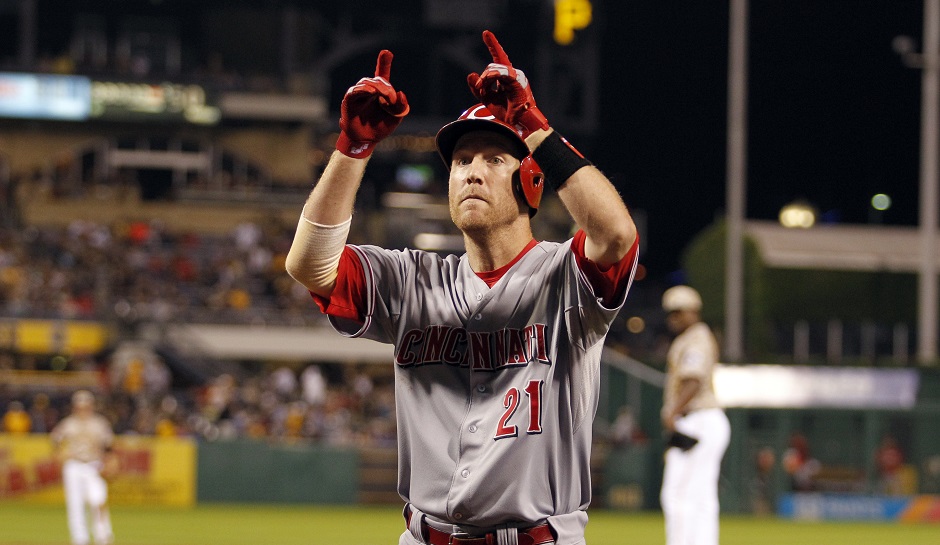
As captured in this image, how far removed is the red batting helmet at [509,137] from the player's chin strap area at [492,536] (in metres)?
0.91

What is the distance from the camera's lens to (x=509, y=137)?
393 cm

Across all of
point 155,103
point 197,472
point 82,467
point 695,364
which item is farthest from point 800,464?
point 155,103

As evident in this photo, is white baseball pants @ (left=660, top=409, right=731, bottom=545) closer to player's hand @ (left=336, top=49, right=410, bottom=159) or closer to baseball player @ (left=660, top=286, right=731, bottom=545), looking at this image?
baseball player @ (left=660, top=286, right=731, bottom=545)

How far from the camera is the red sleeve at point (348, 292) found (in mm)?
3871

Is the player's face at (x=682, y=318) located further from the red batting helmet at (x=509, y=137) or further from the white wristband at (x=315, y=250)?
the white wristband at (x=315, y=250)

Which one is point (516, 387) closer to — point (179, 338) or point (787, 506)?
point (787, 506)

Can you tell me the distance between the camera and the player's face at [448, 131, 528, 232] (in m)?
3.88

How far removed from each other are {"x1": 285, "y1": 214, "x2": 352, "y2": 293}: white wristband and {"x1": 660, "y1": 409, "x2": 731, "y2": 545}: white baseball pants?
6492 mm

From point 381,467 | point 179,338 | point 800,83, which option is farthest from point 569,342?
point 800,83

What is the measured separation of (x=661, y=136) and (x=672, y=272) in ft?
28.8

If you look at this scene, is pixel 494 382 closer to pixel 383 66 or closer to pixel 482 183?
pixel 482 183

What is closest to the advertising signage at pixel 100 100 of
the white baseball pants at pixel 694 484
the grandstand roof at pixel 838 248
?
the grandstand roof at pixel 838 248

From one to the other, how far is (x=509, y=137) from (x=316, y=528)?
14.4 metres

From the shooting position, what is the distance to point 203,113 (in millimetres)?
39750
